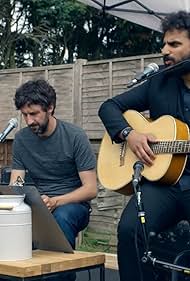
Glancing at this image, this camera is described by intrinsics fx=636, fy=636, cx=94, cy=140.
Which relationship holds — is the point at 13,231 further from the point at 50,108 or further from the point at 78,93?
the point at 78,93

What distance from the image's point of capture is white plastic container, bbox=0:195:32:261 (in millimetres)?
2576

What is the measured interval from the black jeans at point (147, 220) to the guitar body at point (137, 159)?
6 cm

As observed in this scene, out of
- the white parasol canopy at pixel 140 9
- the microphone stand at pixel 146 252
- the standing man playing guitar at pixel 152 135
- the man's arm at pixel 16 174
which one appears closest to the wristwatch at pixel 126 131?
the standing man playing guitar at pixel 152 135

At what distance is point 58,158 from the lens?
331cm

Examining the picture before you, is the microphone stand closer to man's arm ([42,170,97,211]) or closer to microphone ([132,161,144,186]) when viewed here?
microphone ([132,161,144,186])

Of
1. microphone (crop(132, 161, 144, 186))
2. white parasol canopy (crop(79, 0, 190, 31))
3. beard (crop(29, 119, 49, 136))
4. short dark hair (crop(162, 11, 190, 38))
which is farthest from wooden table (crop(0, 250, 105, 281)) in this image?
white parasol canopy (crop(79, 0, 190, 31))

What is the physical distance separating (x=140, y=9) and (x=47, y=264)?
2814 mm

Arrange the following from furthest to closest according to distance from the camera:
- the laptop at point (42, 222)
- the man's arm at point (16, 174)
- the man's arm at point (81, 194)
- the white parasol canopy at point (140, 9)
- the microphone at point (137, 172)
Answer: the white parasol canopy at point (140, 9) → the man's arm at point (16, 174) → the man's arm at point (81, 194) → the laptop at point (42, 222) → the microphone at point (137, 172)

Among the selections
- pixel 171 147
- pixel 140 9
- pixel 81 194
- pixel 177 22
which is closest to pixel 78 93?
pixel 140 9

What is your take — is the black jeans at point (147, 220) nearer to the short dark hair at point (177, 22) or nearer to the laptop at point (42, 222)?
the laptop at point (42, 222)

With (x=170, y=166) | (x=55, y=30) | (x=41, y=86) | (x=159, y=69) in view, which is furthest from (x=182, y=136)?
(x=55, y=30)

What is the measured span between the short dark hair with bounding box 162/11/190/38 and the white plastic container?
3.34ft

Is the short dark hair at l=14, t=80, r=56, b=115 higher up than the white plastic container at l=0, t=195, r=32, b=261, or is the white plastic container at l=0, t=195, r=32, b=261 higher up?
the short dark hair at l=14, t=80, r=56, b=115

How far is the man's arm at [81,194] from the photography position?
10.3 feet
